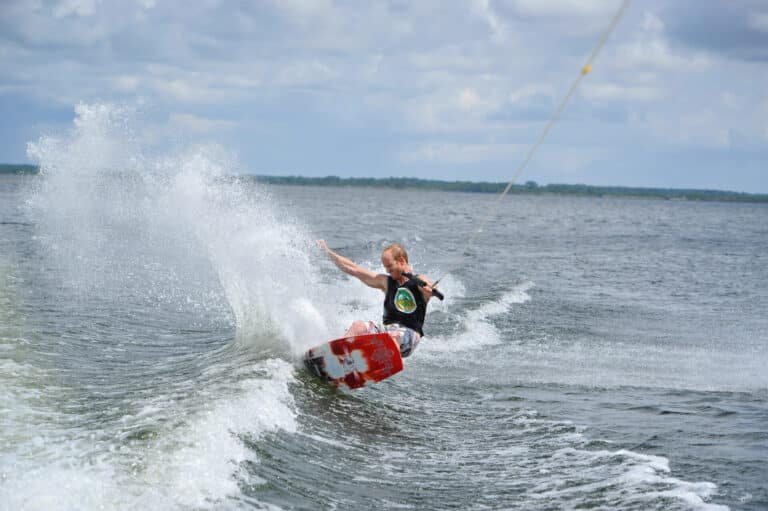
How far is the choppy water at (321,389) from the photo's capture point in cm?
677

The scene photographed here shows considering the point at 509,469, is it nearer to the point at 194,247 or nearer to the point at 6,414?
the point at 6,414

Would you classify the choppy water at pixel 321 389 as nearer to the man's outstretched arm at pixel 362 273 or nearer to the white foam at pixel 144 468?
the white foam at pixel 144 468

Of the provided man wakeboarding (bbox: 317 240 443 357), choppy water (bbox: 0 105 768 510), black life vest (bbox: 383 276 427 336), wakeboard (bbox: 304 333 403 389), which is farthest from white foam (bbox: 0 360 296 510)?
black life vest (bbox: 383 276 427 336)

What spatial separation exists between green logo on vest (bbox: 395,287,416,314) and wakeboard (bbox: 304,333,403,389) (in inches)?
19.0

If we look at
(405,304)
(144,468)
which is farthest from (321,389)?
(144,468)

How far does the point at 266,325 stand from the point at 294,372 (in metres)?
2.10

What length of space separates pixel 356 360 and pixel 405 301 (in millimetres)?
948

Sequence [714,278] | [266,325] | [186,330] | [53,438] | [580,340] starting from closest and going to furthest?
[53,438]
[266,325]
[186,330]
[580,340]
[714,278]

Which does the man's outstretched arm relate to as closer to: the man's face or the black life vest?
the black life vest

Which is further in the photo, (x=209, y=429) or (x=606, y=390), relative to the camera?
(x=606, y=390)

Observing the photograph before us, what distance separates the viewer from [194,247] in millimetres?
25547

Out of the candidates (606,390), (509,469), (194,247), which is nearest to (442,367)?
(606,390)

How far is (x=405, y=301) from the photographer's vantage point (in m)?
10.2

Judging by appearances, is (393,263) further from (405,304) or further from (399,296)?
(405,304)
